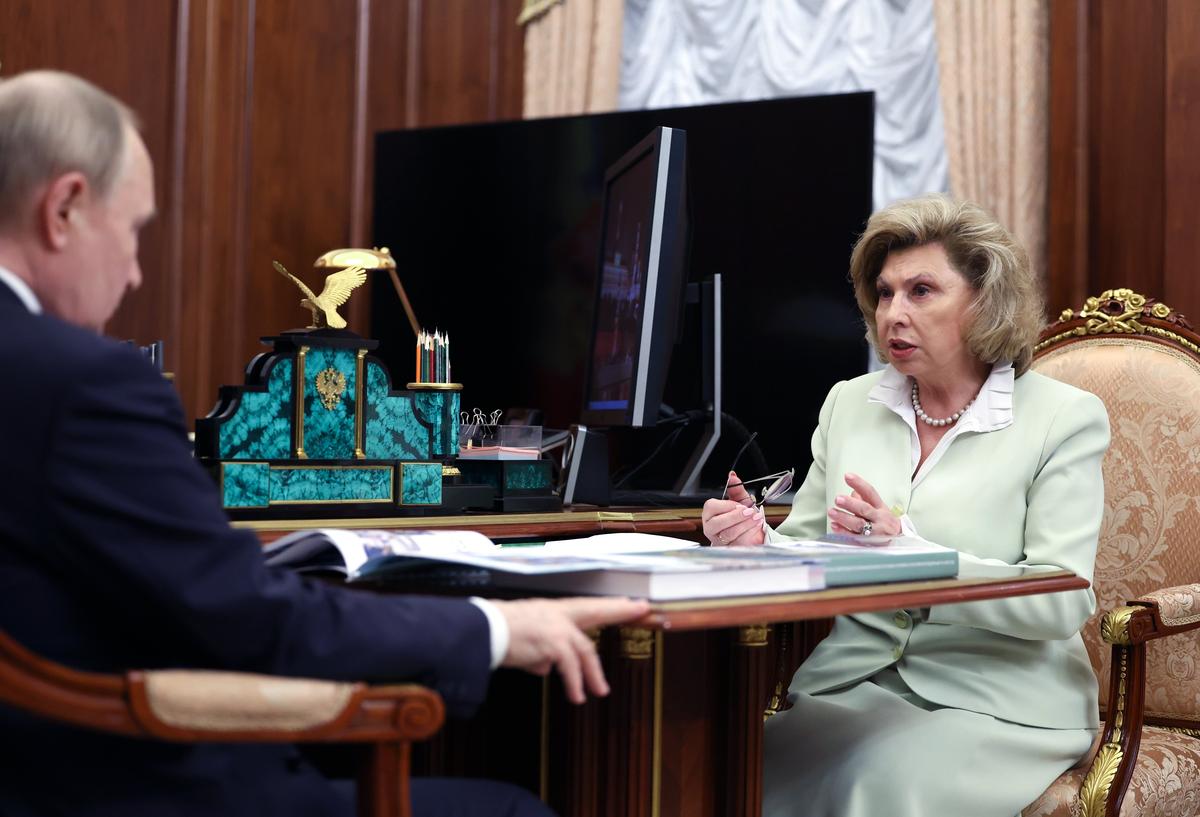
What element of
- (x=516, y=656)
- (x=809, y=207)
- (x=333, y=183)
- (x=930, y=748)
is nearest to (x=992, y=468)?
(x=930, y=748)

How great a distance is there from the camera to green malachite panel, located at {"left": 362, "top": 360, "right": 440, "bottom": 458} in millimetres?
2348

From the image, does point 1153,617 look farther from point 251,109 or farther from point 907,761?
point 251,109

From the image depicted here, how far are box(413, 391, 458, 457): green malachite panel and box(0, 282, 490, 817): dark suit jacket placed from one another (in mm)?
1261

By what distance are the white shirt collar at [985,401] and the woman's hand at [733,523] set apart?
1.52ft

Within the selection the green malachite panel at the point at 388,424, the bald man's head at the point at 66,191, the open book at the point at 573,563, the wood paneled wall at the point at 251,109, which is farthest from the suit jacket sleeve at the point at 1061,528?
the wood paneled wall at the point at 251,109

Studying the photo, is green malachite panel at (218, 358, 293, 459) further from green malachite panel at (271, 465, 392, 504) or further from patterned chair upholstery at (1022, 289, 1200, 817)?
patterned chair upholstery at (1022, 289, 1200, 817)

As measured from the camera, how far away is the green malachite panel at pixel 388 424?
235 cm

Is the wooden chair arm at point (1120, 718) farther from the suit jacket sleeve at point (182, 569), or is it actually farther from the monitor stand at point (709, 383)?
the suit jacket sleeve at point (182, 569)

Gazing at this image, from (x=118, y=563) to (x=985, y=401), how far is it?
1700 mm

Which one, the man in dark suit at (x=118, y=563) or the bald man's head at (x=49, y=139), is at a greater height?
the bald man's head at (x=49, y=139)

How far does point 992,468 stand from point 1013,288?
1.24 feet

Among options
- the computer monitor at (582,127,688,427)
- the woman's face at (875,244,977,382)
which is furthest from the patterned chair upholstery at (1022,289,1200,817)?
the computer monitor at (582,127,688,427)

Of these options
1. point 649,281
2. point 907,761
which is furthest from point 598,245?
point 907,761

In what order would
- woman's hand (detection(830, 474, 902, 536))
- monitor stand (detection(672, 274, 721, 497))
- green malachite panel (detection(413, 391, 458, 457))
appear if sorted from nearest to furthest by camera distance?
woman's hand (detection(830, 474, 902, 536)), green malachite panel (detection(413, 391, 458, 457)), monitor stand (detection(672, 274, 721, 497))
